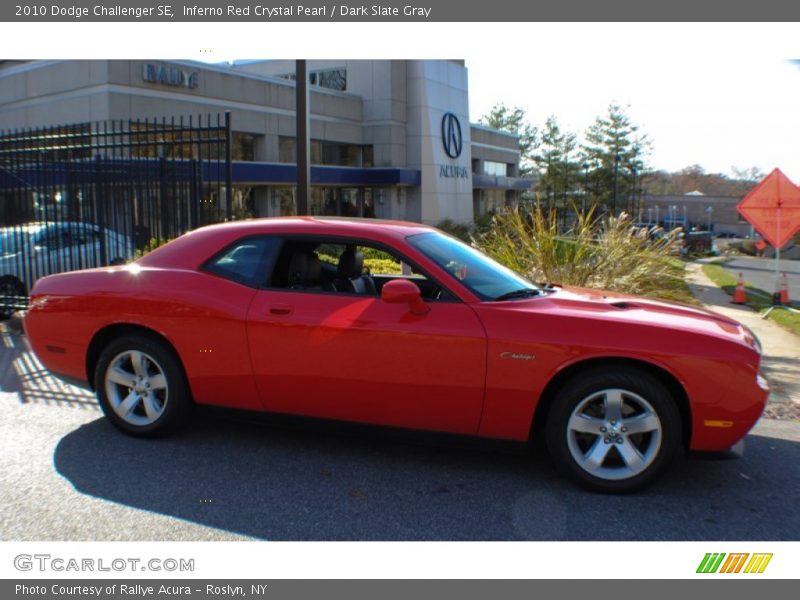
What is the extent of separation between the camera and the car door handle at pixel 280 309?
15.0 ft

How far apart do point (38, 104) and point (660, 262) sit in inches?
988

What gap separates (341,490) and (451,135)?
35.8 m

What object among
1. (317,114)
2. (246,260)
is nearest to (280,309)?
(246,260)

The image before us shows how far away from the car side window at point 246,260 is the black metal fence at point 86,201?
4094mm

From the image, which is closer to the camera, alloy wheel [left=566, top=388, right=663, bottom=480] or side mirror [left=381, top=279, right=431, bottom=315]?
alloy wheel [left=566, top=388, right=663, bottom=480]

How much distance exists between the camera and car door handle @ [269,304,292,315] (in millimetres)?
4570

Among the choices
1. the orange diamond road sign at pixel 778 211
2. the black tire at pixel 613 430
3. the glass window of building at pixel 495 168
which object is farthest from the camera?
the glass window of building at pixel 495 168

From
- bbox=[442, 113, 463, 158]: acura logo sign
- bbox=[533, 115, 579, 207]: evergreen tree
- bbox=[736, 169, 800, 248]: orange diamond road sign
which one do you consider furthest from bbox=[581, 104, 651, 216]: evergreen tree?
bbox=[736, 169, 800, 248]: orange diamond road sign

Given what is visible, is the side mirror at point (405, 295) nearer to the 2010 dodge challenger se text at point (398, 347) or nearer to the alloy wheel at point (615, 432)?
the 2010 dodge challenger se text at point (398, 347)

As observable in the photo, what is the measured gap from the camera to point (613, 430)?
4055 millimetres

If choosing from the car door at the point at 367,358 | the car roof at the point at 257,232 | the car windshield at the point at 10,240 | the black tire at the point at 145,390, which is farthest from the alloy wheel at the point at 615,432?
the car windshield at the point at 10,240

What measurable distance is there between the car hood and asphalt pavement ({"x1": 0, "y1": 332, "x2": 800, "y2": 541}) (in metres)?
0.77

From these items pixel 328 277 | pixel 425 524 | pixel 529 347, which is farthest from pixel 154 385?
pixel 529 347

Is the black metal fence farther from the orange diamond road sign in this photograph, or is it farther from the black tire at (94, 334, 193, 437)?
the orange diamond road sign
